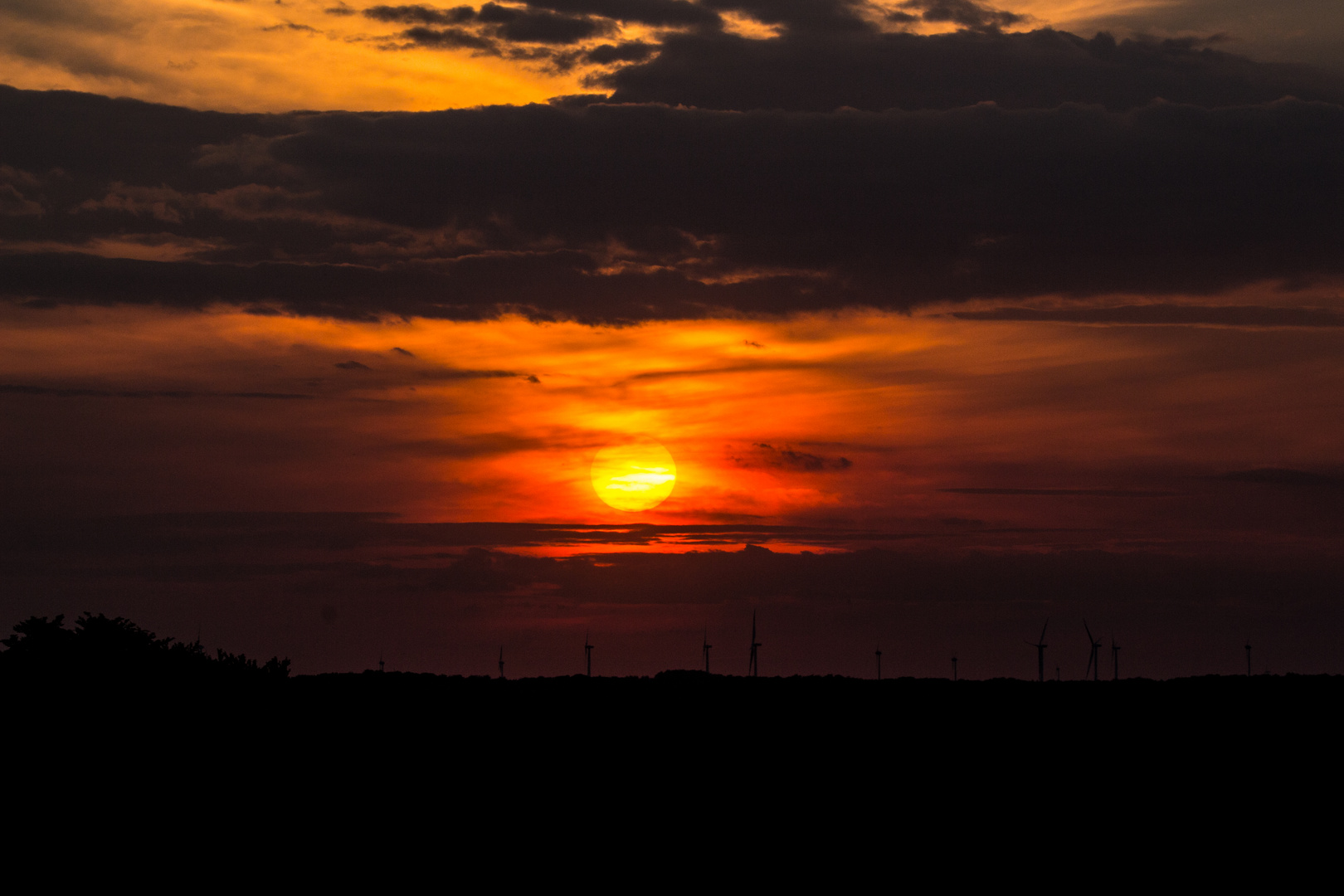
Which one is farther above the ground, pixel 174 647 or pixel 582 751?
pixel 174 647

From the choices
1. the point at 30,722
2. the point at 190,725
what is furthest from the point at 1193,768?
the point at 30,722

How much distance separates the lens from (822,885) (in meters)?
64.5

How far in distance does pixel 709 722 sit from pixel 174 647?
131 ft

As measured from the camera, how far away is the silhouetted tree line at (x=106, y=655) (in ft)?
291

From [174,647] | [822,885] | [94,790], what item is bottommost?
[822,885]

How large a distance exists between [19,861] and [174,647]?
1444 inches

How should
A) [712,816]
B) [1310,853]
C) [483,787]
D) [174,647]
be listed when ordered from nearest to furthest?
[1310,853] → [712,816] → [483,787] → [174,647]

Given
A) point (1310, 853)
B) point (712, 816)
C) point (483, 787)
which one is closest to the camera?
point (1310, 853)

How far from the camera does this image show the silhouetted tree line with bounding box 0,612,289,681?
88.8 meters

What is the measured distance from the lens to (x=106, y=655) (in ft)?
302

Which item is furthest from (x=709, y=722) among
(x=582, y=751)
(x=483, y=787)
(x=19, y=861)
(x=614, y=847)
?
(x=19, y=861)

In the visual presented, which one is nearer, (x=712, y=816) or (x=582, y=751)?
(x=712, y=816)

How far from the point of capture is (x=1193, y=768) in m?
84.0

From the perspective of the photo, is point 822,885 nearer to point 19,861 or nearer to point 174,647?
point 19,861
